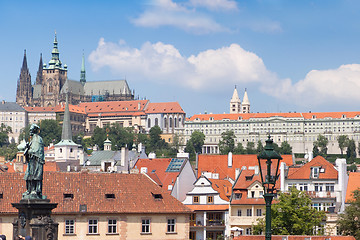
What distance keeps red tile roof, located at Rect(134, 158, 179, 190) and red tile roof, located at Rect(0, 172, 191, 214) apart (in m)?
17.4

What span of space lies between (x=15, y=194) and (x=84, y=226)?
4.00m

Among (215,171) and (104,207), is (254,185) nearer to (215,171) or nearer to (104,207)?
(215,171)

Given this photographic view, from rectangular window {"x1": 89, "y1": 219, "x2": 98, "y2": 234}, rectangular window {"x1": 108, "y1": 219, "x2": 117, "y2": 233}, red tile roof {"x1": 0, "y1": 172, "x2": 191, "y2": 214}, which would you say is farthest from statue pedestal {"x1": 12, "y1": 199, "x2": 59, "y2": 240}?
rectangular window {"x1": 108, "y1": 219, "x2": 117, "y2": 233}

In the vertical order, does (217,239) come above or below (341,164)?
below

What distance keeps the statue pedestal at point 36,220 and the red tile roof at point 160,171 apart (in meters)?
41.8

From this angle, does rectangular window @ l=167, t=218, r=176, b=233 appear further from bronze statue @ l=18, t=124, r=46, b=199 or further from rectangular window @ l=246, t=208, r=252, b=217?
bronze statue @ l=18, t=124, r=46, b=199

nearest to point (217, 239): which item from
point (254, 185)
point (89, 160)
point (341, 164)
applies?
point (254, 185)

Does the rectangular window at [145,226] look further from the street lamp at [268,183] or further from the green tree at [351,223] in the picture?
the street lamp at [268,183]

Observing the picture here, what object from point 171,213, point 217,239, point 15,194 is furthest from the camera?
point 217,239

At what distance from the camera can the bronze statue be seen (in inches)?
934

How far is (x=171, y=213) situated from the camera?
47.2 m

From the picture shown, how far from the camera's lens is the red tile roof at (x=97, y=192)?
4481cm

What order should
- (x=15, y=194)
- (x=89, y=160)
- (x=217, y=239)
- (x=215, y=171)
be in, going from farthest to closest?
(x=89, y=160), (x=215, y=171), (x=217, y=239), (x=15, y=194)

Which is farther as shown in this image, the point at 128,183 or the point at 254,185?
the point at 254,185
